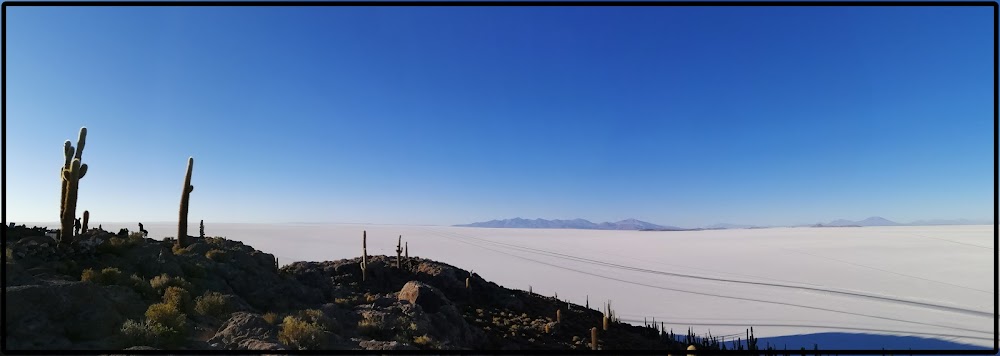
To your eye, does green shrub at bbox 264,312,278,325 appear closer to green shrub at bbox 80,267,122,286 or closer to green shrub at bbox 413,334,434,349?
green shrub at bbox 413,334,434,349

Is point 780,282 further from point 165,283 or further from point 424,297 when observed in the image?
point 165,283

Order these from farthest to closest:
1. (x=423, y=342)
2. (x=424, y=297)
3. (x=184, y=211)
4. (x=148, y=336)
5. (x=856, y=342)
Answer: (x=856, y=342), (x=424, y=297), (x=184, y=211), (x=423, y=342), (x=148, y=336)

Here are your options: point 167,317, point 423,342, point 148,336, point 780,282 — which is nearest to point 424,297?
point 423,342

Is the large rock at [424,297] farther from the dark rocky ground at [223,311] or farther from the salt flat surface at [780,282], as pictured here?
the salt flat surface at [780,282]

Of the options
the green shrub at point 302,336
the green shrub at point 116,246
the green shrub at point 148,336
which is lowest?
the green shrub at point 302,336

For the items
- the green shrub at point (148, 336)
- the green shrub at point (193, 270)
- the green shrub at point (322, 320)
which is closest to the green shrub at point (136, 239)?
the green shrub at point (193, 270)

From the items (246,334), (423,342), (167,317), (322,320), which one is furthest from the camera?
(423,342)
